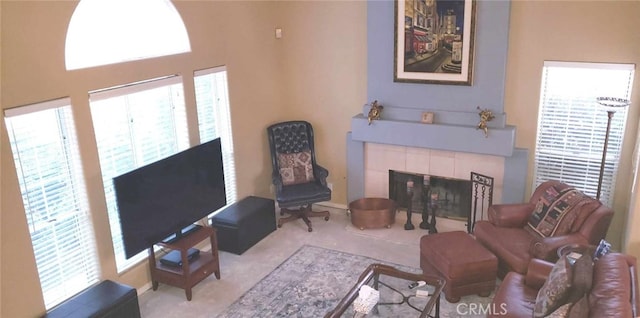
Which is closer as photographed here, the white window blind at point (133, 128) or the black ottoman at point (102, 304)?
the black ottoman at point (102, 304)

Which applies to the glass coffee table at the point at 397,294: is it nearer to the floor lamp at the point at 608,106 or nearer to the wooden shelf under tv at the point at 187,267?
the wooden shelf under tv at the point at 187,267

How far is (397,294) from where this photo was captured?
4.57m

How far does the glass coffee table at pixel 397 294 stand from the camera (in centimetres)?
377

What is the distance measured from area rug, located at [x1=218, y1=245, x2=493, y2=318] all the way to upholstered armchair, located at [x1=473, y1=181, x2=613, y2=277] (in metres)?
0.50

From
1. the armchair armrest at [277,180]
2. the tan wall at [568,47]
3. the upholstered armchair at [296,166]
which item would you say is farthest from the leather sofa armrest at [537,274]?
the armchair armrest at [277,180]

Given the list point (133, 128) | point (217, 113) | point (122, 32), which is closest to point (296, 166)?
point (217, 113)

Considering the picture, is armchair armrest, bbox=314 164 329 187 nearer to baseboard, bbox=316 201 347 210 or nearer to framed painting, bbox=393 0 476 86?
baseboard, bbox=316 201 347 210

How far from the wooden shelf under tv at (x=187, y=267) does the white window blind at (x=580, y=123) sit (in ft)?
11.5

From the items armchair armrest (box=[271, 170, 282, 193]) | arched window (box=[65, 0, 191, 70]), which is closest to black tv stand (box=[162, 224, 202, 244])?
armchair armrest (box=[271, 170, 282, 193])

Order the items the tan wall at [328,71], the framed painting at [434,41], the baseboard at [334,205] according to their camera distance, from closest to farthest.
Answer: the framed painting at [434,41] < the tan wall at [328,71] < the baseboard at [334,205]

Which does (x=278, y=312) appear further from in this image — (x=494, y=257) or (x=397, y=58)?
(x=397, y=58)

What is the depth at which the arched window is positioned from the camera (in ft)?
13.3

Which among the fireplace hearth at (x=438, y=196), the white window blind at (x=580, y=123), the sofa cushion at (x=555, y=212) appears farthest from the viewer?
the fireplace hearth at (x=438, y=196)

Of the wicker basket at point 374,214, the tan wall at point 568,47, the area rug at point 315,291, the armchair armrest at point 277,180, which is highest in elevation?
the tan wall at point 568,47
